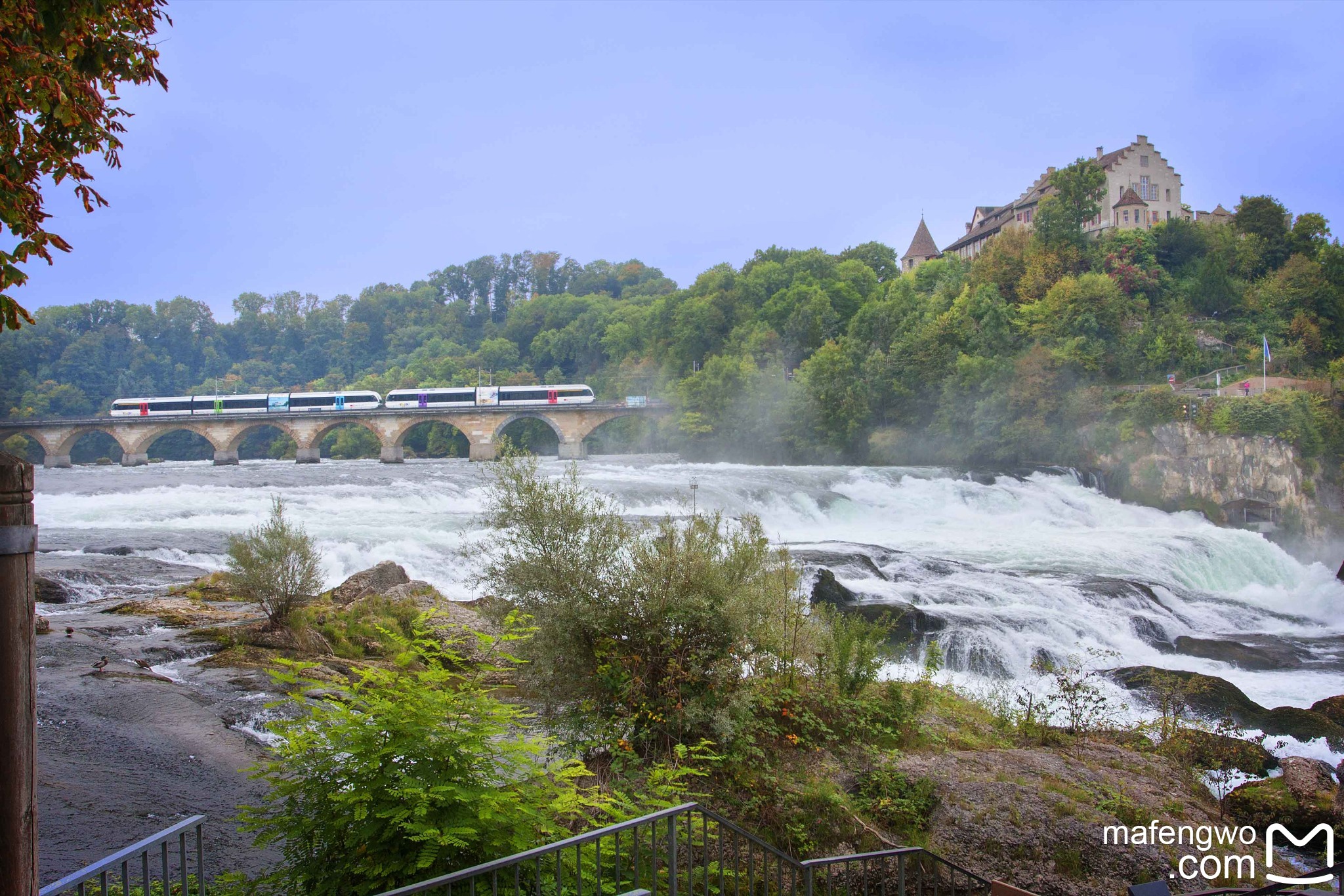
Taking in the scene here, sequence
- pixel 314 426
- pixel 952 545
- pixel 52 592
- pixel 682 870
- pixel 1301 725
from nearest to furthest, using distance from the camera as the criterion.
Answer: pixel 682 870
pixel 1301 725
pixel 52 592
pixel 952 545
pixel 314 426

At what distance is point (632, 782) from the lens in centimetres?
649

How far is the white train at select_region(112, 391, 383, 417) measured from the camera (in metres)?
57.1

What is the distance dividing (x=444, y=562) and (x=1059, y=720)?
12933 millimetres

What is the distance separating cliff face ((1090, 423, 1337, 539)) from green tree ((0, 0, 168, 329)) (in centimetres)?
3616

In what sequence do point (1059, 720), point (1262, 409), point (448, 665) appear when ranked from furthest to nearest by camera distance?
point (1262, 409), point (448, 665), point (1059, 720)

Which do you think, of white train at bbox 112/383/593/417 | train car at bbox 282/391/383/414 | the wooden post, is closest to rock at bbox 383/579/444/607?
the wooden post

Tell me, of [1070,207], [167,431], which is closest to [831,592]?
[1070,207]

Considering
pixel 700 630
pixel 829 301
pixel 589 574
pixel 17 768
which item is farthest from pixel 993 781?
pixel 829 301

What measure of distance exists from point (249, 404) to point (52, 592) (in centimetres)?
4906

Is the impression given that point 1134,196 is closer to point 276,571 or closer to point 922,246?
point 922,246

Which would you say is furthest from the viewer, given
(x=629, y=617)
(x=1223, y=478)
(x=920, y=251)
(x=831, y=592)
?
(x=920, y=251)

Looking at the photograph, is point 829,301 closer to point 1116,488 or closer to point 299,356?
point 1116,488

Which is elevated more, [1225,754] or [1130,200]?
[1130,200]

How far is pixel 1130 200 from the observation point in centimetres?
6097
